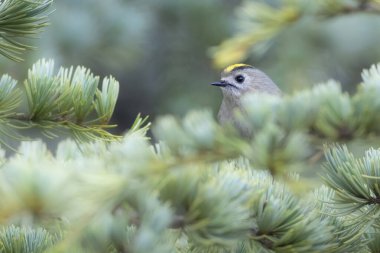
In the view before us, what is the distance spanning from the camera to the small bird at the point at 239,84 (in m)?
6.05

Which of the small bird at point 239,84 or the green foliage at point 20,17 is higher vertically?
the small bird at point 239,84

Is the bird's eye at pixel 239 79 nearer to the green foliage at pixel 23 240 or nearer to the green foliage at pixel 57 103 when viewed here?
the green foliage at pixel 57 103

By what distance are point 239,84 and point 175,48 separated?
6.79ft

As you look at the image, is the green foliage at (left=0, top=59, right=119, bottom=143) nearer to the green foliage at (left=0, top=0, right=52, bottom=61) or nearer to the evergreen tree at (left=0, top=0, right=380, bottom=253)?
the green foliage at (left=0, top=0, right=52, bottom=61)

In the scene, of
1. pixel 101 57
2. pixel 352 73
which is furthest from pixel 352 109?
pixel 352 73

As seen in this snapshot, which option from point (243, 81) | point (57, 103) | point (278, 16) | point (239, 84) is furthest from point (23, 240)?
point (243, 81)

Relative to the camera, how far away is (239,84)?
250 inches

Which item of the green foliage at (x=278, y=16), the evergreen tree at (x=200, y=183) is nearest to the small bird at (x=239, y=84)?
the green foliage at (x=278, y=16)

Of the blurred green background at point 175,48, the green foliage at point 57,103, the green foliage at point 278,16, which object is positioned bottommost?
the green foliage at point 57,103

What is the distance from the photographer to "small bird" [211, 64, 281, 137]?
19.9ft

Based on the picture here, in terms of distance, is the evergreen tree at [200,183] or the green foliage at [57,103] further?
the green foliage at [57,103]

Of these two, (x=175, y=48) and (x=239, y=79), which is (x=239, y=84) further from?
(x=175, y=48)

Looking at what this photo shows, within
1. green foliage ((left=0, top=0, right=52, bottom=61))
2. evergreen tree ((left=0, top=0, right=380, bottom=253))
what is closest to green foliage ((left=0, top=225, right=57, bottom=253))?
evergreen tree ((left=0, top=0, right=380, bottom=253))

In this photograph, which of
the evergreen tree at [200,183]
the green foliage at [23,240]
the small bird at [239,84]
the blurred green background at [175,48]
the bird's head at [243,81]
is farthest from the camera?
the blurred green background at [175,48]
